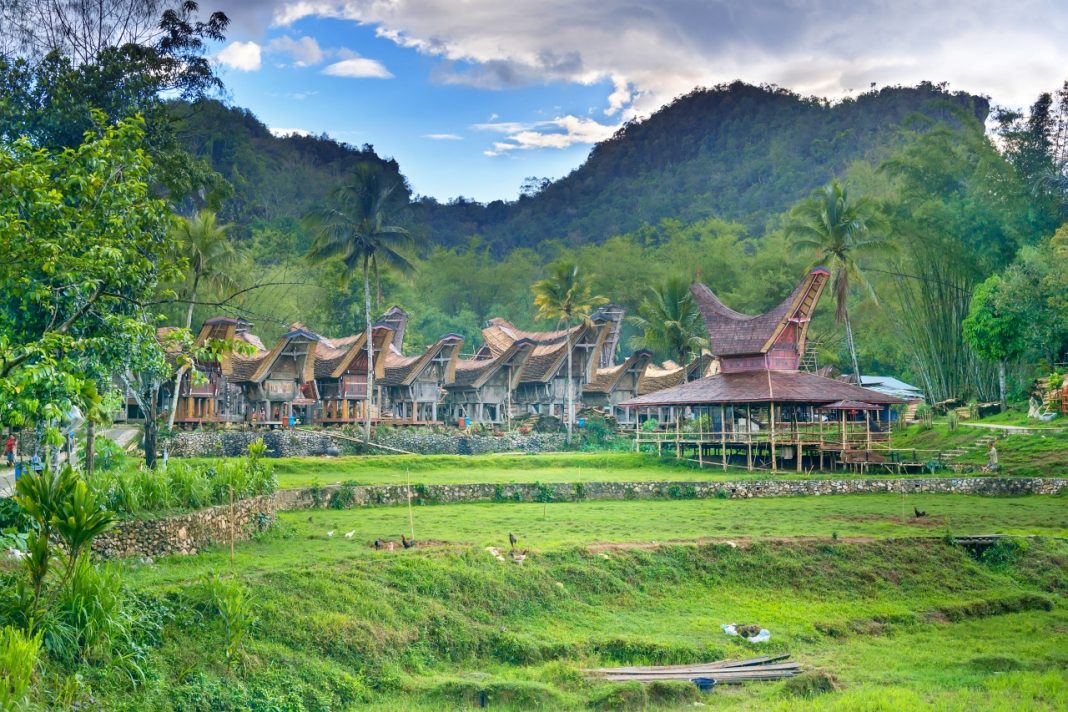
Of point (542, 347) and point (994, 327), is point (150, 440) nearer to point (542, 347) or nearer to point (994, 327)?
point (542, 347)

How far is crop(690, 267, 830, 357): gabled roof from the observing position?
3809cm

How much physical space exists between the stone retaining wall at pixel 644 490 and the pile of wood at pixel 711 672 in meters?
12.0

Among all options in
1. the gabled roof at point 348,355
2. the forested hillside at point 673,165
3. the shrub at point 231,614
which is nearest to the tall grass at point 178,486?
the shrub at point 231,614

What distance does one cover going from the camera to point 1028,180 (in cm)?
4428

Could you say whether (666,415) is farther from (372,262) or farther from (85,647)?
(85,647)

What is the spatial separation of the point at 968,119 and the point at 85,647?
4554 cm

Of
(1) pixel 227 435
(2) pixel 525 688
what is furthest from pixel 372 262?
(2) pixel 525 688

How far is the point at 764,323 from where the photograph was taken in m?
38.7

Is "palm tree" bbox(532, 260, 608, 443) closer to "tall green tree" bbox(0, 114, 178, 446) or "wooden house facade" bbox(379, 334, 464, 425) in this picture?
"wooden house facade" bbox(379, 334, 464, 425)

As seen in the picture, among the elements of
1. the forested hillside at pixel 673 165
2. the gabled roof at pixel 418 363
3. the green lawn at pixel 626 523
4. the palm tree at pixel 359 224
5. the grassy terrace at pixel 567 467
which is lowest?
the green lawn at pixel 626 523

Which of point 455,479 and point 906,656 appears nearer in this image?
point 906,656

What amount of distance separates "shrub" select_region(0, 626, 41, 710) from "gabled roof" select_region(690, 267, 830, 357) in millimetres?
30610

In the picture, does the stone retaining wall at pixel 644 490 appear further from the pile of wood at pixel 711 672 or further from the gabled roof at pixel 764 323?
the pile of wood at pixel 711 672

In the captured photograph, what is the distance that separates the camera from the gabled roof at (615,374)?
183 feet
